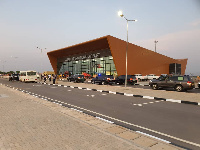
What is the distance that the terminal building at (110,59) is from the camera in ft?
127

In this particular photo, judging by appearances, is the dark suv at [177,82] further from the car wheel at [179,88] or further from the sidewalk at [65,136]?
the sidewalk at [65,136]

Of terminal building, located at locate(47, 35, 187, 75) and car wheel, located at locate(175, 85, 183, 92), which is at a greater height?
terminal building, located at locate(47, 35, 187, 75)

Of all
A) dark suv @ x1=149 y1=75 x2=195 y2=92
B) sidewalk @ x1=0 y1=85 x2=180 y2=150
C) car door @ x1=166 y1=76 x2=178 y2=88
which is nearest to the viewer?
sidewalk @ x1=0 y1=85 x2=180 y2=150

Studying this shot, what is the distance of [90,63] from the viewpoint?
56188 mm

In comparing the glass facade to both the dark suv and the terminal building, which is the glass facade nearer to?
the terminal building

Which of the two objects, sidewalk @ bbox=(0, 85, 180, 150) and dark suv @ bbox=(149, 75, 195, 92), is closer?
sidewalk @ bbox=(0, 85, 180, 150)

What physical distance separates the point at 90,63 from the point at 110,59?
9.87m

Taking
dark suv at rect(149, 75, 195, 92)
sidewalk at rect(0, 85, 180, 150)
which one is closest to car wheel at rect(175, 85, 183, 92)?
dark suv at rect(149, 75, 195, 92)

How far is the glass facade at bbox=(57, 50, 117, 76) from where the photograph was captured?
163 feet

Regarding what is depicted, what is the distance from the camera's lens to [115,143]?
386cm

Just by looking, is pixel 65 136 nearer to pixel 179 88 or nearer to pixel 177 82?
pixel 179 88

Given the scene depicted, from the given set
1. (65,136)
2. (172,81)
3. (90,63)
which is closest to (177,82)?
(172,81)

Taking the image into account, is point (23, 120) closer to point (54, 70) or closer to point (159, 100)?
point (159, 100)

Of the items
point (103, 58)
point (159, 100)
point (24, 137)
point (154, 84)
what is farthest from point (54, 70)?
point (24, 137)
